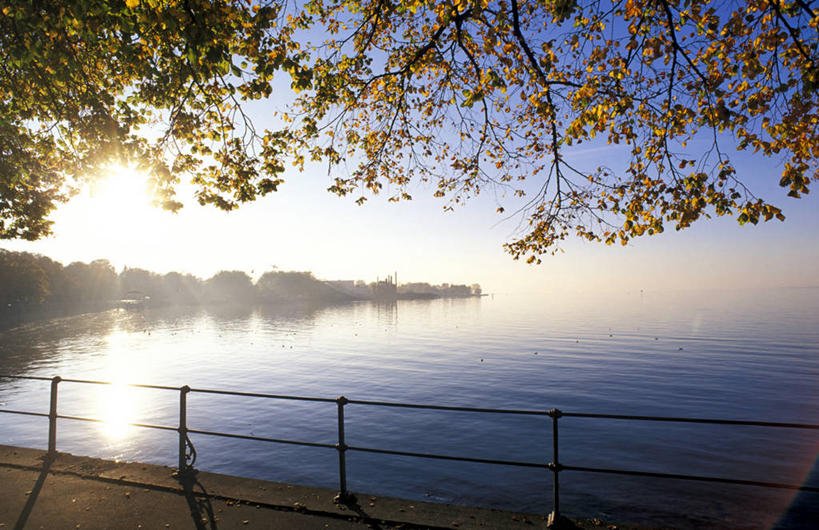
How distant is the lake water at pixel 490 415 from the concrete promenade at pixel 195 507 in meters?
1.93

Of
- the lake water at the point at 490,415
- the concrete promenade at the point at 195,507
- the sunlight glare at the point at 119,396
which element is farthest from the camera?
the sunlight glare at the point at 119,396

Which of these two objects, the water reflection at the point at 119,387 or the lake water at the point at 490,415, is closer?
the lake water at the point at 490,415

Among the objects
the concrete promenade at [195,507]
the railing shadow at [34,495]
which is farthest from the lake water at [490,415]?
the concrete promenade at [195,507]

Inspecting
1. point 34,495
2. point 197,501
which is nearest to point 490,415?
point 197,501

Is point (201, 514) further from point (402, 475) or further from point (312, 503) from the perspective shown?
point (402, 475)

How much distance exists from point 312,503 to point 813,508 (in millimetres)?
14270

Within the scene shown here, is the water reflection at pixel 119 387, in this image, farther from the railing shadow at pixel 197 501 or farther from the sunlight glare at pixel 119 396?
the railing shadow at pixel 197 501

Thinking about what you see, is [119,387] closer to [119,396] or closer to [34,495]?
[119,396]

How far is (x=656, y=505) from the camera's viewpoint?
12.6 meters

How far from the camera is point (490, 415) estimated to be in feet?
75.5

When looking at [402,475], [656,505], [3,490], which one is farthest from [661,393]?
[3,490]

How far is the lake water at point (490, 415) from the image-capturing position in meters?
13.7

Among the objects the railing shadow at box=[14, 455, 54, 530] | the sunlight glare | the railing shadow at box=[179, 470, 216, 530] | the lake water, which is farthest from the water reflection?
the railing shadow at box=[179, 470, 216, 530]

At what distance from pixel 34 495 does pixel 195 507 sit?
243 centimetres
